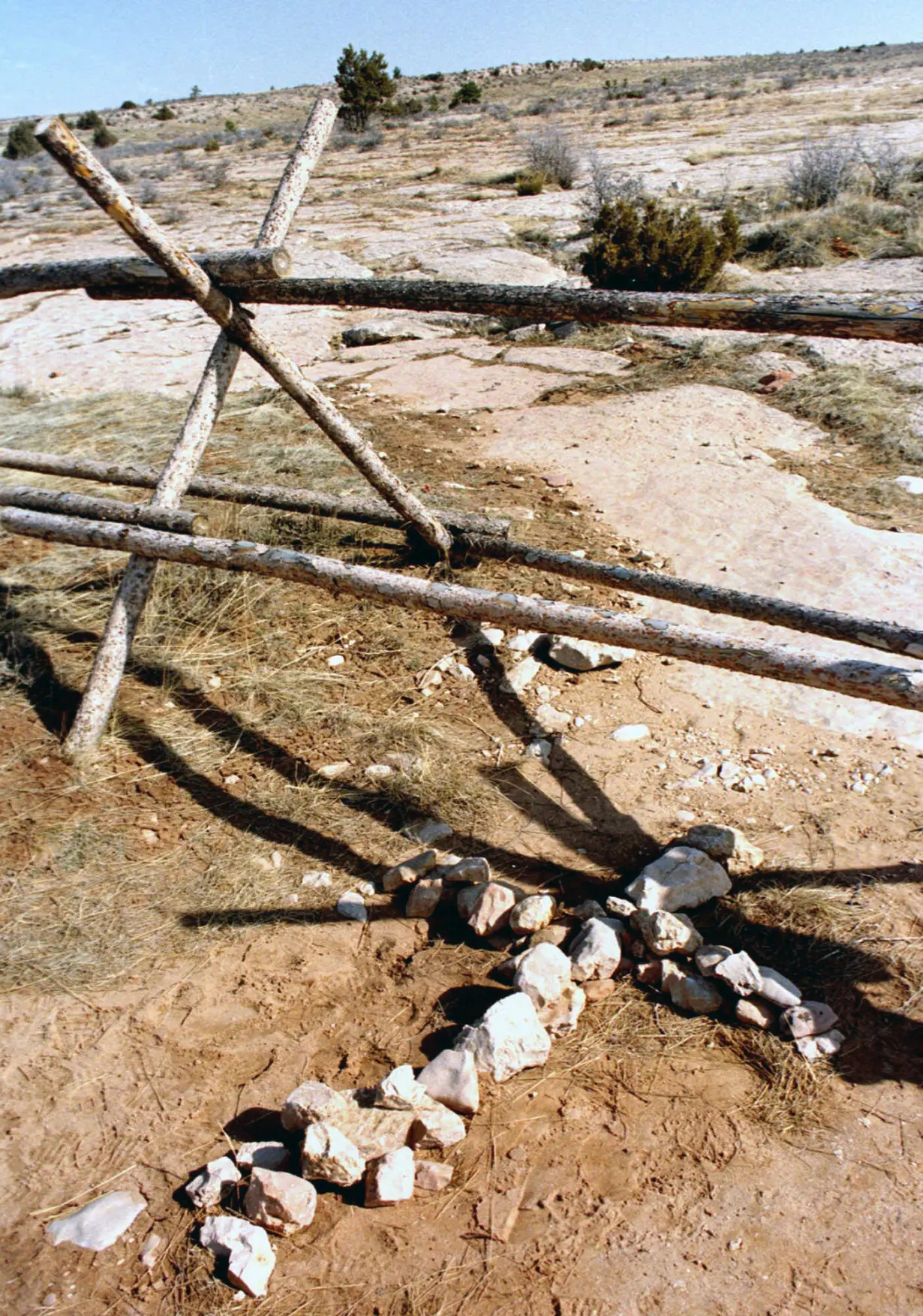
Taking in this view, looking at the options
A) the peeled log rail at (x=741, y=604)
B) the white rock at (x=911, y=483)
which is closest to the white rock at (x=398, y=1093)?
the peeled log rail at (x=741, y=604)

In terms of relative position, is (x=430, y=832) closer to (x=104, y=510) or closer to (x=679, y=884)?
(x=679, y=884)

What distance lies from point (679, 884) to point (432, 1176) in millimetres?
864

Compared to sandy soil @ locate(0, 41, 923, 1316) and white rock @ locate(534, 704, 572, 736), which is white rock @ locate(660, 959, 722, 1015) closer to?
sandy soil @ locate(0, 41, 923, 1316)

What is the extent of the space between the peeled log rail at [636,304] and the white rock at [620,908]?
136 centimetres

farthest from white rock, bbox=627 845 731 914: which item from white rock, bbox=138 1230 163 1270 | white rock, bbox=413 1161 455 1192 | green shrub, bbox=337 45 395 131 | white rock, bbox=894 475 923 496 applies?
green shrub, bbox=337 45 395 131

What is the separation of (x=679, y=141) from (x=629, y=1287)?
18725 millimetres

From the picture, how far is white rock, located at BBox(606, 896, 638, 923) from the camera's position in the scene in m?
2.08

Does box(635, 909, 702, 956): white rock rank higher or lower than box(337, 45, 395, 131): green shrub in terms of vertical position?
lower

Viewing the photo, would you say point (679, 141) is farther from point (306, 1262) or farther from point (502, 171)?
point (306, 1262)

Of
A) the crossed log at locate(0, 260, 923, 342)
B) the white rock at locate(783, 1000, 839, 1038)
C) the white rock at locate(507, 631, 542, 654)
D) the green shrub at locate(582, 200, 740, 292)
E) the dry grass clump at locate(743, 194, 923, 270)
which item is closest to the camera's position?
the white rock at locate(783, 1000, 839, 1038)

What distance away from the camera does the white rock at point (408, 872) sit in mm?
2256

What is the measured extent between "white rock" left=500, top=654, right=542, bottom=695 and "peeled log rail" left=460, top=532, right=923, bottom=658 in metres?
0.34

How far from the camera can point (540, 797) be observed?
101 inches

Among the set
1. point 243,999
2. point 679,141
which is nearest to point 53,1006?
point 243,999
